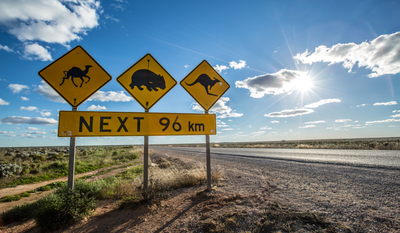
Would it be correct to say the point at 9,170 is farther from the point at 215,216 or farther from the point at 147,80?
the point at 215,216

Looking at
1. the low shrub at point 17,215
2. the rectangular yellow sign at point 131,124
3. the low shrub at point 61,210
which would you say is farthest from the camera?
the low shrub at point 17,215

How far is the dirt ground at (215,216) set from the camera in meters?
2.64

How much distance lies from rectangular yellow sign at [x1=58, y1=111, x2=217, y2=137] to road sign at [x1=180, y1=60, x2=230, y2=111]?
52 centimetres

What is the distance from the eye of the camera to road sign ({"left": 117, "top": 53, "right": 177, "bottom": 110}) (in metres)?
4.33

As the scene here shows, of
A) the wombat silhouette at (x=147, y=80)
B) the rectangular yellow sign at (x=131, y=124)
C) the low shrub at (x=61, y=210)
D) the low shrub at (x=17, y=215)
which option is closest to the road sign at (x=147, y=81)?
the wombat silhouette at (x=147, y=80)

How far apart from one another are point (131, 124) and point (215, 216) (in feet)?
8.53

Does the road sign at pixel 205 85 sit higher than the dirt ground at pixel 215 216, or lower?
higher

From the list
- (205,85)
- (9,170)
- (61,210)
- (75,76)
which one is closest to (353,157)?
(205,85)

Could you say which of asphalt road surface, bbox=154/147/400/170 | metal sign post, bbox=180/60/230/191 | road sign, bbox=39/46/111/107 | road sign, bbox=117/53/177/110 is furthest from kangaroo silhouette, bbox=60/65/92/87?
asphalt road surface, bbox=154/147/400/170

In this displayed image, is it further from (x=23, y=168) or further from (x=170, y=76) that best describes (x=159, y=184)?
(x=23, y=168)

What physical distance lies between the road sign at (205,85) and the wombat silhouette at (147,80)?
63 cm

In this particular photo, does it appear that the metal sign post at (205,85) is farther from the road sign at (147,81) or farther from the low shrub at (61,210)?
the low shrub at (61,210)

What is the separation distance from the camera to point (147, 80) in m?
4.46

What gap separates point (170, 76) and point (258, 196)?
11.8 ft
